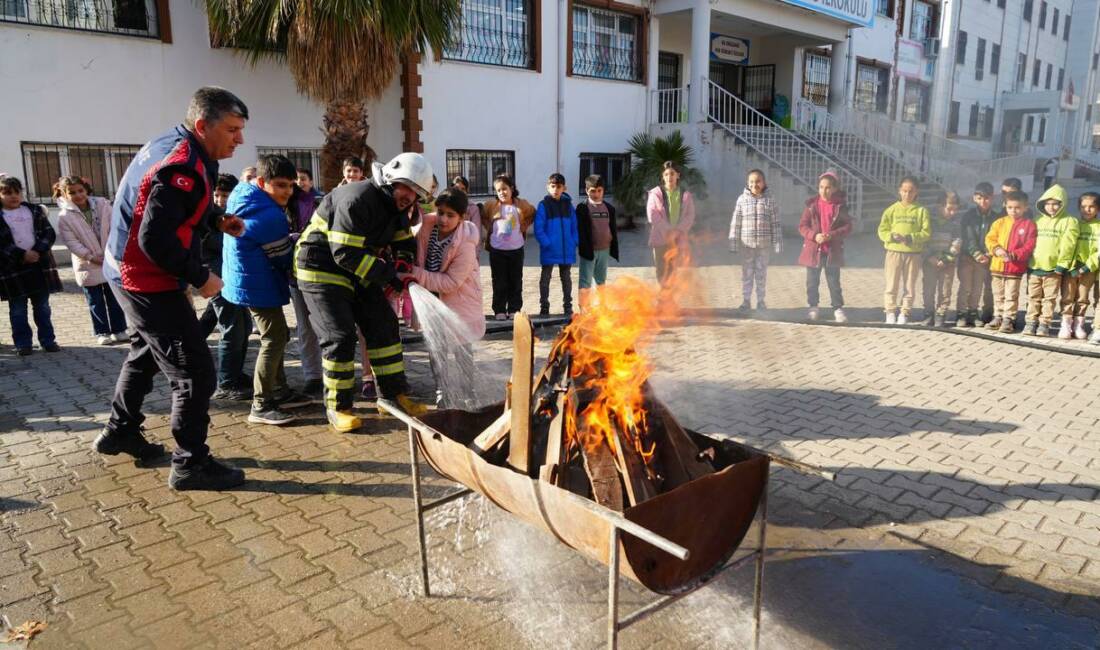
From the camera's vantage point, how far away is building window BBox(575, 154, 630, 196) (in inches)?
762

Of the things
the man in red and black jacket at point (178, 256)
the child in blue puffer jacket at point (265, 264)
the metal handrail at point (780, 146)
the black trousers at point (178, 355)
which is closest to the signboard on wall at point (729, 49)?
the metal handrail at point (780, 146)

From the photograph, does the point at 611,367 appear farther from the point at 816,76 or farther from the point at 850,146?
the point at 816,76

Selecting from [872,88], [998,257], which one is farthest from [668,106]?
[998,257]

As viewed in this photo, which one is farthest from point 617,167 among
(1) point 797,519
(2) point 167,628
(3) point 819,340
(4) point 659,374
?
(2) point 167,628

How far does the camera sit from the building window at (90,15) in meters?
11.8

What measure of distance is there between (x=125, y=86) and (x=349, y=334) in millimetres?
10887

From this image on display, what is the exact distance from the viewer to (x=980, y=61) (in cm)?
3453

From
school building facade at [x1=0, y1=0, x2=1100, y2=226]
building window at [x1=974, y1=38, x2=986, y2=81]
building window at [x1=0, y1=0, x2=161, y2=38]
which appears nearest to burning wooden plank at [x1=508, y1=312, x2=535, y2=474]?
school building facade at [x1=0, y1=0, x2=1100, y2=226]

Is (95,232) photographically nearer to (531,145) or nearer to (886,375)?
(886,375)

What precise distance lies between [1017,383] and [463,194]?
529 cm

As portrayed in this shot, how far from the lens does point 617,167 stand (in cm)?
2008

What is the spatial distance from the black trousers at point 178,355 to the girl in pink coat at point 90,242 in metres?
3.81

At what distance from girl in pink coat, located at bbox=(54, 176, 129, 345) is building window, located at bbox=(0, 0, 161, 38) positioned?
258 inches

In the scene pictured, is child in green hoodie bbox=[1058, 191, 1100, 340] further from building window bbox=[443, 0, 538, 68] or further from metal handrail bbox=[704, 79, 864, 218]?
building window bbox=[443, 0, 538, 68]
